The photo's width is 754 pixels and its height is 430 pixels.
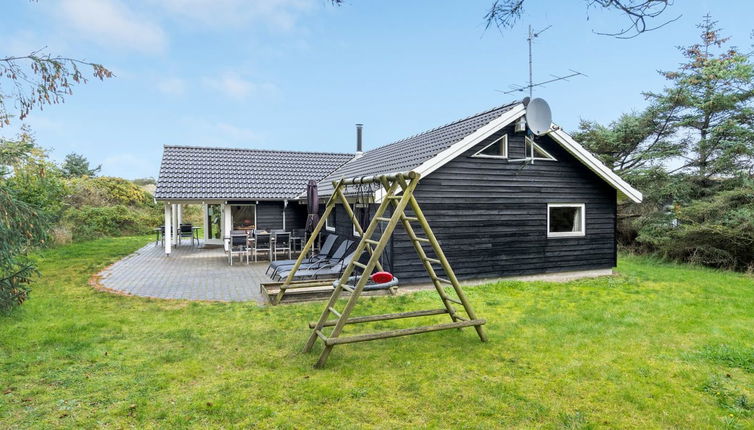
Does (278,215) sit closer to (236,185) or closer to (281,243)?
(236,185)

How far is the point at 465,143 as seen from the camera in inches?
370

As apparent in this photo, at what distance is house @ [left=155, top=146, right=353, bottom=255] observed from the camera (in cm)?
1516

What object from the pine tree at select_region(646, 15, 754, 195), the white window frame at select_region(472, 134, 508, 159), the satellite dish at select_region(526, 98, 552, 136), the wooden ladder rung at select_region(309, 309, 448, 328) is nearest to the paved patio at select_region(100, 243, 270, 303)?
the wooden ladder rung at select_region(309, 309, 448, 328)

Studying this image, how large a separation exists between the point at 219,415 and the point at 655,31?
4.76m

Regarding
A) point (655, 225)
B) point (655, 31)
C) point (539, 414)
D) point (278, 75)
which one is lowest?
point (539, 414)

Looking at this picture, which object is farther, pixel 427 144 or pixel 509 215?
pixel 427 144

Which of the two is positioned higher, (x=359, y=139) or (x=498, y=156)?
(x=359, y=139)

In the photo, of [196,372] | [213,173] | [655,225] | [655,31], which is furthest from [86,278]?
[655,225]

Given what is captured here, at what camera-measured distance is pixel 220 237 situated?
18.7 meters

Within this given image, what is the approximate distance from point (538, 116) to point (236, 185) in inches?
431

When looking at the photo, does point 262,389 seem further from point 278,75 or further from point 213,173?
point 278,75

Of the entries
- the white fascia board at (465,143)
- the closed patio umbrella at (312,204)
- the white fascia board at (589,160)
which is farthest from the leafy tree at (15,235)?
the white fascia board at (589,160)

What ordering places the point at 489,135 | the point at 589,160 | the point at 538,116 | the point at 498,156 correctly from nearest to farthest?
the point at 538,116, the point at 489,135, the point at 498,156, the point at 589,160

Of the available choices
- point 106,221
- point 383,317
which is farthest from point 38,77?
point 106,221
